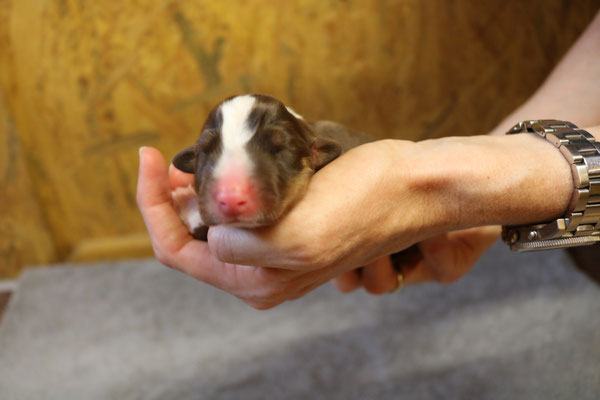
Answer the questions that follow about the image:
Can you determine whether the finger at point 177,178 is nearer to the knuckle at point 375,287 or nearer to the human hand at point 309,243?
the human hand at point 309,243

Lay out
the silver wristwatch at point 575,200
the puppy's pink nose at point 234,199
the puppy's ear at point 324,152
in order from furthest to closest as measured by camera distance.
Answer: the puppy's ear at point 324,152 → the silver wristwatch at point 575,200 → the puppy's pink nose at point 234,199

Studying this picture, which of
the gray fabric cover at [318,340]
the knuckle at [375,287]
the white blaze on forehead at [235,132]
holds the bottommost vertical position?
the gray fabric cover at [318,340]

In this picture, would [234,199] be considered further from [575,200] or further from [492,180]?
[575,200]

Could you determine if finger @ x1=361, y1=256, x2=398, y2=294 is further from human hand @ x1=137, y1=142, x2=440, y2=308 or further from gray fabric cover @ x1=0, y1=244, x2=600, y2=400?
gray fabric cover @ x1=0, y1=244, x2=600, y2=400

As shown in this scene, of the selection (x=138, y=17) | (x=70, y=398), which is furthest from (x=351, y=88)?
(x=70, y=398)

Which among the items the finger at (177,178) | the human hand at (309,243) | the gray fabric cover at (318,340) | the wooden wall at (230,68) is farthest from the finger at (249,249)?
the wooden wall at (230,68)

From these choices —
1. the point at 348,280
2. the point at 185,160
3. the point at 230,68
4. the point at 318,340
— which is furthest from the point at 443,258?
the point at 230,68
